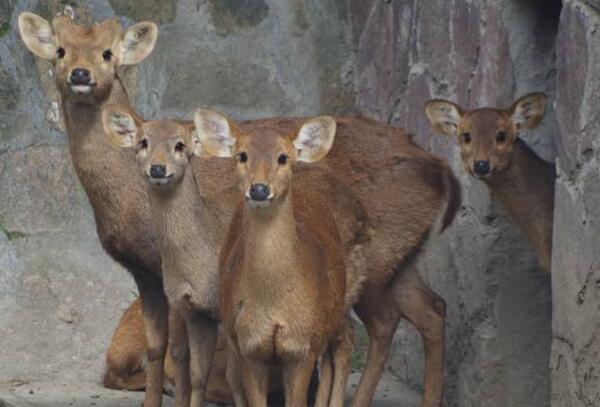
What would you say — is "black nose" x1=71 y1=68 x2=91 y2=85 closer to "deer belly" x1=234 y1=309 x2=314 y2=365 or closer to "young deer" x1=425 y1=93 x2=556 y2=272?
"deer belly" x1=234 y1=309 x2=314 y2=365

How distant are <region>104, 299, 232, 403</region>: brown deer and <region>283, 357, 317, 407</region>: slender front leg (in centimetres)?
185

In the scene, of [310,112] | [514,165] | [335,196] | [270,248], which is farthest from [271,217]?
[310,112]

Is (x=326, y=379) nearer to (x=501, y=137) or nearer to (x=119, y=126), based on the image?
(x=501, y=137)

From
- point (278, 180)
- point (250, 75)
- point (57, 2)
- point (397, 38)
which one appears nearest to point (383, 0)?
point (397, 38)

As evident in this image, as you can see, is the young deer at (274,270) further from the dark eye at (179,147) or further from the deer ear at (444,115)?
the deer ear at (444,115)

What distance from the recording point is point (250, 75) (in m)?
11.1

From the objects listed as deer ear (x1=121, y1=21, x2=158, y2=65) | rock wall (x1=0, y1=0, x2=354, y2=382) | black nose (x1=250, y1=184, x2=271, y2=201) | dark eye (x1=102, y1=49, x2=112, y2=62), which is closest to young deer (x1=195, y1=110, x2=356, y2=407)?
black nose (x1=250, y1=184, x2=271, y2=201)

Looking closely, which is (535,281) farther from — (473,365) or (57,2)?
(57,2)

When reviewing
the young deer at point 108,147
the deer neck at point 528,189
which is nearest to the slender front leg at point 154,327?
the young deer at point 108,147

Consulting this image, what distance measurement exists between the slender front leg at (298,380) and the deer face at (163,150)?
1.11 meters

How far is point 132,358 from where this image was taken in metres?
10.3

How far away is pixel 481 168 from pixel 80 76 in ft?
7.03

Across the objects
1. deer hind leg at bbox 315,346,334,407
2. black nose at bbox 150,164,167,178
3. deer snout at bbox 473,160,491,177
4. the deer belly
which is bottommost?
deer hind leg at bbox 315,346,334,407

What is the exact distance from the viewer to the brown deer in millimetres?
10094
